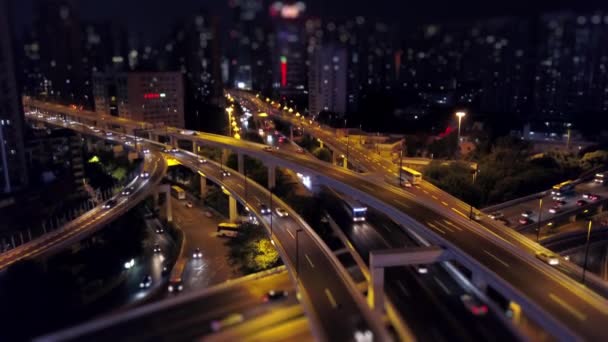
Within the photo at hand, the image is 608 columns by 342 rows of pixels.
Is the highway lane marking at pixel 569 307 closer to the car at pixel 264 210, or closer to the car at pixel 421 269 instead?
the car at pixel 421 269

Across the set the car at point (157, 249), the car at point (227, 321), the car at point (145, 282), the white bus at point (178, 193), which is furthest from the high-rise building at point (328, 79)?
the car at point (227, 321)

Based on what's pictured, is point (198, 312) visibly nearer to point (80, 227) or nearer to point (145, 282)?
point (145, 282)

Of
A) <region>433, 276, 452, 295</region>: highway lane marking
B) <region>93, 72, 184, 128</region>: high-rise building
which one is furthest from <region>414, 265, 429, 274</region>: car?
<region>93, 72, 184, 128</region>: high-rise building

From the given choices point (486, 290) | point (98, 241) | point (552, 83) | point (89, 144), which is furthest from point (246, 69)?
point (486, 290)

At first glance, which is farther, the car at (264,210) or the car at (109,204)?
the car at (109,204)

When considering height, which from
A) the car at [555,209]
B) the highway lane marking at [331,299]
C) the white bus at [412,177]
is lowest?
the highway lane marking at [331,299]

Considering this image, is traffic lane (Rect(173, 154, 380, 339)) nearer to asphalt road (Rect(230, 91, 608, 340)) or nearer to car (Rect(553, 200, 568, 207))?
asphalt road (Rect(230, 91, 608, 340))
